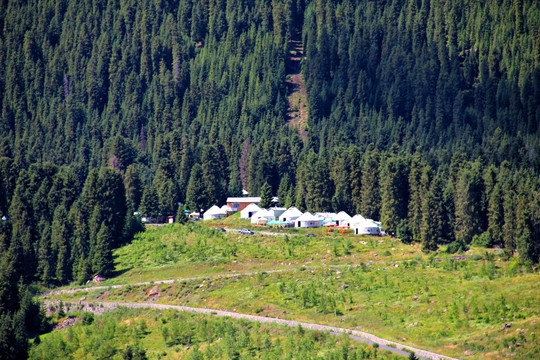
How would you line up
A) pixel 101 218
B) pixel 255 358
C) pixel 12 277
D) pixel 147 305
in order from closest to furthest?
1. pixel 255 358
2. pixel 147 305
3. pixel 12 277
4. pixel 101 218

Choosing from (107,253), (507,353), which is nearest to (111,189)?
(107,253)

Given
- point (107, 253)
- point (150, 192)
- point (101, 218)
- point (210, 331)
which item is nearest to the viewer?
point (210, 331)

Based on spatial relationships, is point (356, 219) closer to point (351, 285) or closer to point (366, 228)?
point (366, 228)

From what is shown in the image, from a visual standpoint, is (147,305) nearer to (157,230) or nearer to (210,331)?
(210,331)

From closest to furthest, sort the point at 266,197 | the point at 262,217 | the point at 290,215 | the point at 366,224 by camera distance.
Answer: the point at 366,224 < the point at 290,215 < the point at 262,217 < the point at 266,197

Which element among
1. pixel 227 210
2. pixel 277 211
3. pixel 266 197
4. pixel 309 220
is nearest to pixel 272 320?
pixel 309 220

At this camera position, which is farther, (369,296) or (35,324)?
(35,324)
